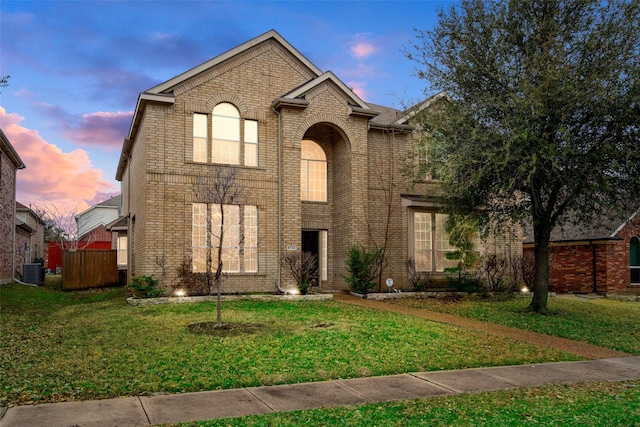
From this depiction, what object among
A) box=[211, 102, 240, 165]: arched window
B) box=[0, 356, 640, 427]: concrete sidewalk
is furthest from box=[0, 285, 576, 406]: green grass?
box=[211, 102, 240, 165]: arched window

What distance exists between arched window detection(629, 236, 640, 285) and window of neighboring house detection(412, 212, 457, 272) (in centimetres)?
896

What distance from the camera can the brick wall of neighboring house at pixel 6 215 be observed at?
2511cm

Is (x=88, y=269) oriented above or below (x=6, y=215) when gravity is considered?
below

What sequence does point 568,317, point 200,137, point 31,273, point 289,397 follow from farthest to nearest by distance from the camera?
point 31,273
point 200,137
point 568,317
point 289,397

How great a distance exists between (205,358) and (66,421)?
3.18 m

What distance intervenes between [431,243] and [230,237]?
8.32m

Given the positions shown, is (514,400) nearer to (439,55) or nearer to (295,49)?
(439,55)

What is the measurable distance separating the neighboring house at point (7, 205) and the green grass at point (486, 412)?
23017 millimetres

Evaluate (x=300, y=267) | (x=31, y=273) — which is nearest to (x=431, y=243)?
(x=300, y=267)

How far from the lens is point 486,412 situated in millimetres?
6062

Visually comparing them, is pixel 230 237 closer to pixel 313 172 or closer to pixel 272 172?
pixel 272 172

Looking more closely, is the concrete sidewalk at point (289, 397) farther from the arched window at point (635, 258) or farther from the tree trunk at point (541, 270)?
the arched window at point (635, 258)

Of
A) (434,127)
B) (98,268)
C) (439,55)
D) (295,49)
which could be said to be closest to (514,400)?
(434,127)

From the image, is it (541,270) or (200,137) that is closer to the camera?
(541,270)
